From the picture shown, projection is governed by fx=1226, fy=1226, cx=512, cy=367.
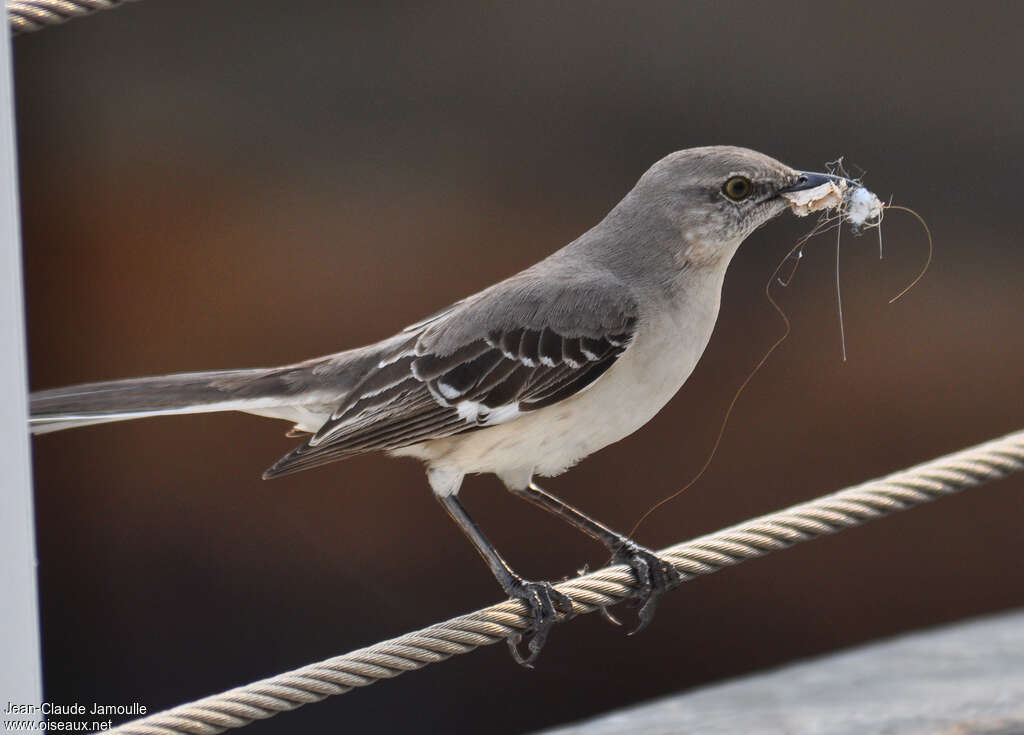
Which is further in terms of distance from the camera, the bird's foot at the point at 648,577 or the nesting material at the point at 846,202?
the bird's foot at the point at 648,577

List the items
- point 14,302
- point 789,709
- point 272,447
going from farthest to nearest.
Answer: point 272,447
point 789,709
point 14,302

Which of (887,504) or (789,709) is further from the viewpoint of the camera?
(789,709)

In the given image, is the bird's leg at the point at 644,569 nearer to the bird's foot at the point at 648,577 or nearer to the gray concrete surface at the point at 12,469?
the bird's foot at the point at 648,577

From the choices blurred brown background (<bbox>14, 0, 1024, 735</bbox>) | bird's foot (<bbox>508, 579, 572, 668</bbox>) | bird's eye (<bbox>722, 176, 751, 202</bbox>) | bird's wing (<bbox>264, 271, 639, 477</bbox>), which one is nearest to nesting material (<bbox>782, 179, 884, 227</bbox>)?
bird's eye (<bbox>722, 176, 751, 202</bbox>)

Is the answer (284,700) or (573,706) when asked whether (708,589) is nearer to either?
(573,706)

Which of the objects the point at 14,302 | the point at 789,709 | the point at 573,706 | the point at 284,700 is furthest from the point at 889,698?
the point at 14,302

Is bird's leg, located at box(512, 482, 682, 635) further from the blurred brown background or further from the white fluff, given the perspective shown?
the blurred brown background

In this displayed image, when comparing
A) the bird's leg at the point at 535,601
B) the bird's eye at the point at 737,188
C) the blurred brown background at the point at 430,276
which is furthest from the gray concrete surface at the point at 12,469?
the blurred brown background at the point at 430,276
